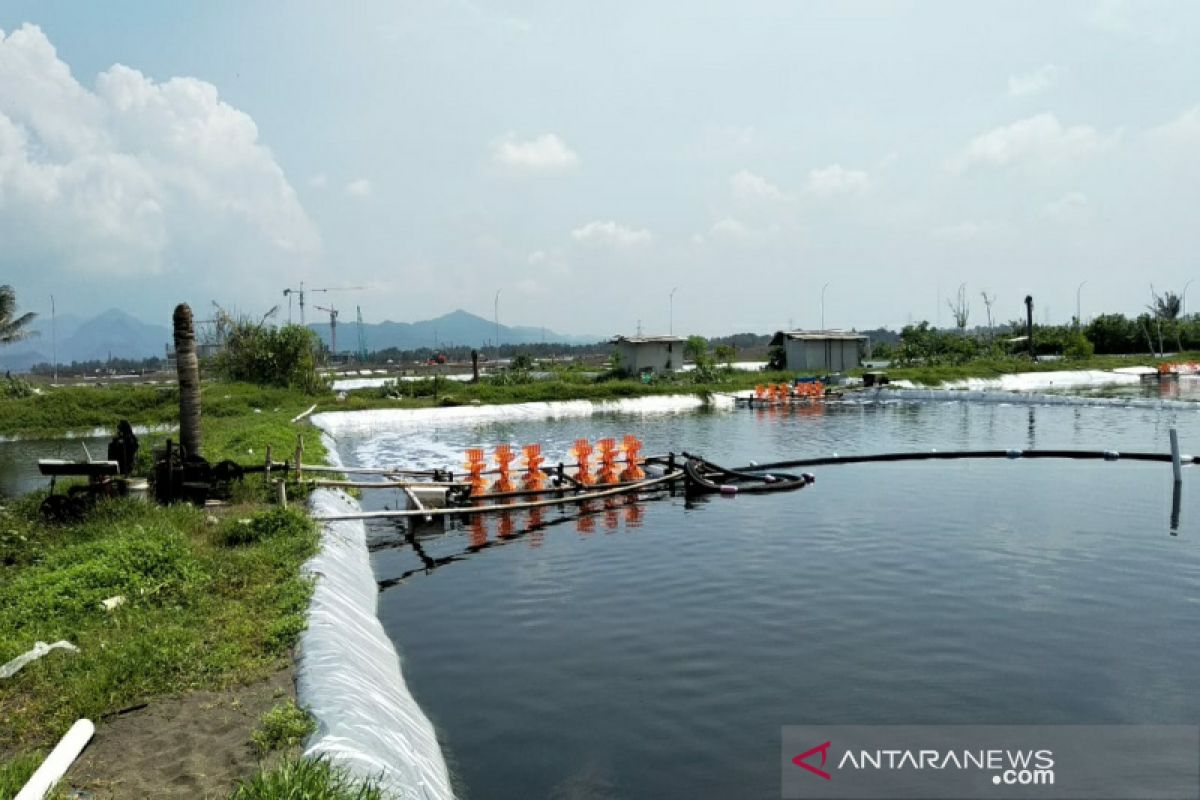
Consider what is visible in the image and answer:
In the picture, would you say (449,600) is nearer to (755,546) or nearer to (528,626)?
(528,626)

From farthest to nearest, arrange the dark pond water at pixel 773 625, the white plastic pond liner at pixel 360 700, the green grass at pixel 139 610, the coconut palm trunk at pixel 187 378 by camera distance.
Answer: the coconut palm trunk at pixel 187 378, the dark pond water at pixel 773 625, the green grass at pixel 139 610, the white plastic pond liner at pixel 360 700

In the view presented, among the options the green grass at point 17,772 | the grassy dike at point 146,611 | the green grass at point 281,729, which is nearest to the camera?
the green grass at point 17,772

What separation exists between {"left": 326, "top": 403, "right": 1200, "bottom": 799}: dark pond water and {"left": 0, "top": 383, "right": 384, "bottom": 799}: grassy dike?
5.16ft

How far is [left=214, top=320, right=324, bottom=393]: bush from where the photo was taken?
4088 cm

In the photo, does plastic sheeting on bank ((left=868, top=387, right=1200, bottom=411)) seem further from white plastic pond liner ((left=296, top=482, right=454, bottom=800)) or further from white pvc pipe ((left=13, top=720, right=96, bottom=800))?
white pvc pipe ((left=13, top=720, right=96, bottom=800))

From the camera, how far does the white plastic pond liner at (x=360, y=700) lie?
5219 millimetres

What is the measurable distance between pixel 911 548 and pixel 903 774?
671 cm

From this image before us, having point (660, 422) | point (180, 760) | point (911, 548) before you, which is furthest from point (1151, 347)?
point (180, 760)

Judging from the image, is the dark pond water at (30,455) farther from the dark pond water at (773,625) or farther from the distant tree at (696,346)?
the distant tree at (696,346)

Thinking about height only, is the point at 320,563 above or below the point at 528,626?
above

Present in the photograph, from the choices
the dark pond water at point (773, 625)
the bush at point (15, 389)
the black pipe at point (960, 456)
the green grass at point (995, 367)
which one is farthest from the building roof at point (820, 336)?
the bush at point (15, 389)

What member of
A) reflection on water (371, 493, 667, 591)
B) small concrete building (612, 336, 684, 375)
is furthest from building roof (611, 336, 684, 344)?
reflection on water (371, 493, 667, 591)

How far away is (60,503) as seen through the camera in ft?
37.8

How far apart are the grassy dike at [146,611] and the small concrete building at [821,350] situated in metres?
48.3
